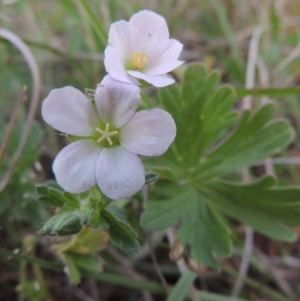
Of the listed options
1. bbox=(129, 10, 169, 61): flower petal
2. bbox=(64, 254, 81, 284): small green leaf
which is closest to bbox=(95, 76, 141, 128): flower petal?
bbox=(129, 10, 169, 61): flower petal

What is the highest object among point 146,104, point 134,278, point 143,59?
point 143,59

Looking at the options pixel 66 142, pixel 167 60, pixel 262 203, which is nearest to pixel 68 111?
pixel 167 60

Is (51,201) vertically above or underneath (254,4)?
above

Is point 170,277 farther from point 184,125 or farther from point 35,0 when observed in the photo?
point 35,0

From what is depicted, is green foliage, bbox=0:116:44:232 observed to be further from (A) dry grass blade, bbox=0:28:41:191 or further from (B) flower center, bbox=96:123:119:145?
(B) flower center, bbox=96:123:119:145

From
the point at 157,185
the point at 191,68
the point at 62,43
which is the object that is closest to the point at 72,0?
the point at 62,43

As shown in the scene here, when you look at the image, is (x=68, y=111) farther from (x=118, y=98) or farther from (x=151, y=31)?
(x=151, y=31)

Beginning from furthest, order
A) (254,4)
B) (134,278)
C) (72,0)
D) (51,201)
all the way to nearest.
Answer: (254,4), (72,0), (134,278), (51,201)
